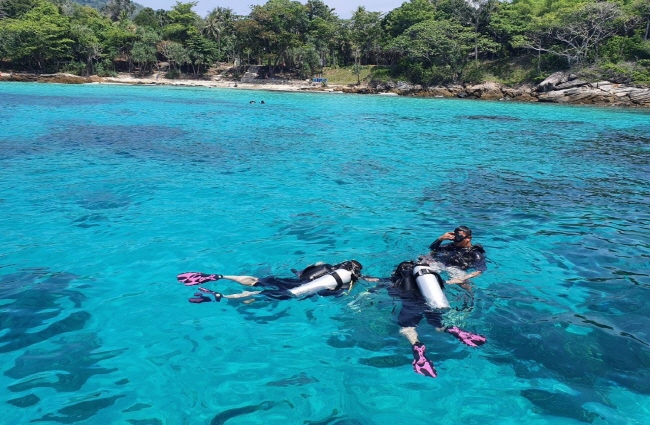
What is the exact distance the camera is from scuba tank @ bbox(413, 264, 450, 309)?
18.6 feet

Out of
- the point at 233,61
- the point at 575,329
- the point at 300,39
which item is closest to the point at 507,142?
the point at 575,329

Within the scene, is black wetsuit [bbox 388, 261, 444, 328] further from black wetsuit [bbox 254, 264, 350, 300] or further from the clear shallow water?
black wetsuit [bbox 254, 264, 350, 300]

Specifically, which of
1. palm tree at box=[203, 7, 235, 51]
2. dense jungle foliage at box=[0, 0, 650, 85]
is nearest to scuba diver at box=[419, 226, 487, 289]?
dense jungle foliage at box=[0, 0, 650, 85]

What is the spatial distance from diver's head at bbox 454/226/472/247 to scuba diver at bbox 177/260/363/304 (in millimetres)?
1829

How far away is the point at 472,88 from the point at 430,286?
6018 cm

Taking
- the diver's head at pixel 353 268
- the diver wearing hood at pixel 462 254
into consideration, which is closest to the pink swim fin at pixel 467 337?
the diver's head at pixel 353 268

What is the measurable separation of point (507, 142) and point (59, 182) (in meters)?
19.7

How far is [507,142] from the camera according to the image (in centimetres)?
2220

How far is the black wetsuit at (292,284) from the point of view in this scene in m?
6.23

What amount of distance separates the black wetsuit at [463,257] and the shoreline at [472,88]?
158 ft

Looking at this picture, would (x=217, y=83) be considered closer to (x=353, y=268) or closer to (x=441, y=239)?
(x=441, y=239)

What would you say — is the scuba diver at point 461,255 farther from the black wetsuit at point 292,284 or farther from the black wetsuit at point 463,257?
the black wetsuit at point 292,284

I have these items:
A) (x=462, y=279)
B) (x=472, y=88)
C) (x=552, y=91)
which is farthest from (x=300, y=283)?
(x=472, y=88)

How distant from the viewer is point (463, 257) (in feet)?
23.4
